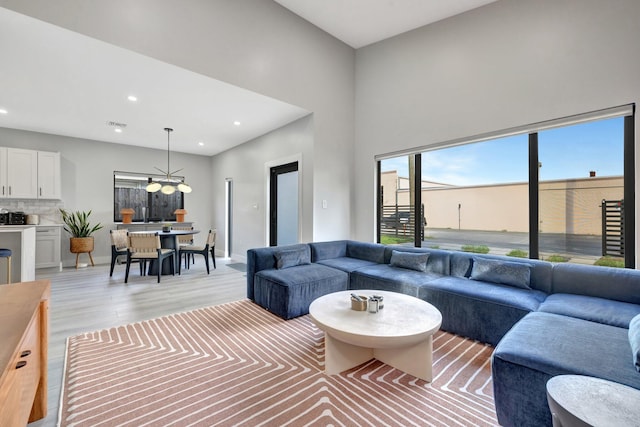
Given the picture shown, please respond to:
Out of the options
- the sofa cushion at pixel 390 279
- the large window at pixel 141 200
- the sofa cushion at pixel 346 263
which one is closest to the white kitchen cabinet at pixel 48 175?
the large window at pixel 141 200

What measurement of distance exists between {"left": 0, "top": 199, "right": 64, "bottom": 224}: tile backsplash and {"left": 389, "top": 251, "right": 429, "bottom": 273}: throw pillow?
6.83 m

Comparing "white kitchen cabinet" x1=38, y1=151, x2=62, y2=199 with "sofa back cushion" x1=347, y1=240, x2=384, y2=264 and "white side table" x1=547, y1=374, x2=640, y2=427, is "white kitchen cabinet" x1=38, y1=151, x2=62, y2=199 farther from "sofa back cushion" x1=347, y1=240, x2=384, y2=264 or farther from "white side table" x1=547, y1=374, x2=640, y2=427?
"white side table" x1=547, y1=374, x2=640, y2=427

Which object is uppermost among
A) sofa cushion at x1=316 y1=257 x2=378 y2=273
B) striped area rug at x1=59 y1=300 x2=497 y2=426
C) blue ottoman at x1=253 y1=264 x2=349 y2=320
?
sofa cushion at x1=316 y1=257 x2=378 y2=273

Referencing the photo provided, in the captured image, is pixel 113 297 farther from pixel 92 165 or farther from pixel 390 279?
pixel 92 165

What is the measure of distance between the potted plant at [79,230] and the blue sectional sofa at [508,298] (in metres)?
4.37

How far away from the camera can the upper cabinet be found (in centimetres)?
518

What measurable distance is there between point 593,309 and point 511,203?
1.62 metres

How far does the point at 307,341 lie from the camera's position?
2.53 metres

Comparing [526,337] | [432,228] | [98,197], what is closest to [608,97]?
[432,228]

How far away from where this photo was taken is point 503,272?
2820 millimetres

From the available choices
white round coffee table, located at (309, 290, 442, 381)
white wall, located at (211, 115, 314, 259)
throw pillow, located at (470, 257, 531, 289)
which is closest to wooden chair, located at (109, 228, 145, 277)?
white wall, located at (211, 115, 314, 259)

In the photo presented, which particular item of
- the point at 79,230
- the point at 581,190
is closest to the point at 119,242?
the point at 79,230

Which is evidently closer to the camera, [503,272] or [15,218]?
[503,272]

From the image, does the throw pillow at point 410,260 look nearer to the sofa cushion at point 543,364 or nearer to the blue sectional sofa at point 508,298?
the blue sectional sofa at point 508,298
